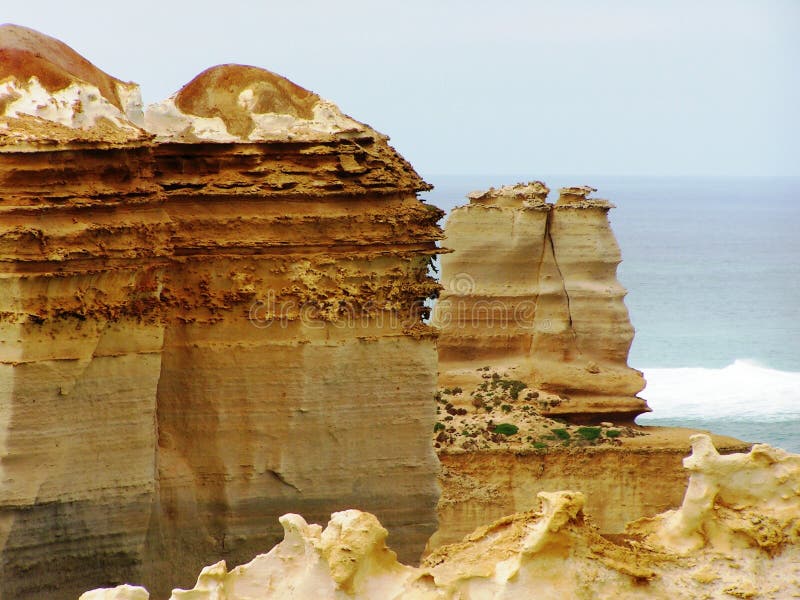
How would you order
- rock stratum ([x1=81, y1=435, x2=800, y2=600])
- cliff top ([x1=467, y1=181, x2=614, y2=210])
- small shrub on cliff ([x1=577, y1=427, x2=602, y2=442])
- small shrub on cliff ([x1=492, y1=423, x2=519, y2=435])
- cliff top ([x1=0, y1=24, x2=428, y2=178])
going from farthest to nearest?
cliff top ([x1=467, y1=181, x2=614, y2=210]) → small shrub on cliff ([x1=577, y1=427, x2=602, y2=442]) → small shrub on cliff ([x1=492, y1=423, x2=519, y2=435]) → cliff top ([x1=0, y1=24, x2=428, y2=178]) → rock stratum ([x1=81, y1=435, x2=800, y2=600])

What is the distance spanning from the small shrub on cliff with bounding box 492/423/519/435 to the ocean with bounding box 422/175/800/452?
13784mm

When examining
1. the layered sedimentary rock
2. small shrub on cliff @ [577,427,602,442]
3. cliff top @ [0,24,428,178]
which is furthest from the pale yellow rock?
small shrub on cliff @ [577,427,602,442]

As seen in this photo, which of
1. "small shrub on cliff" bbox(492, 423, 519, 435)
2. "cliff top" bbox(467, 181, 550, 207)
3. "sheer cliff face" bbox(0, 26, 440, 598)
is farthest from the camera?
"cliff top" bbox(467, 181, 550, 207)

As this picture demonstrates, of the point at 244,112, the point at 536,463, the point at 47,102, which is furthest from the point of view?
the point at 536,463

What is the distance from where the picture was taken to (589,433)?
118 feet

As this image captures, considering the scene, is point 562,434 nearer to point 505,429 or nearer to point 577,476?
point 505,429

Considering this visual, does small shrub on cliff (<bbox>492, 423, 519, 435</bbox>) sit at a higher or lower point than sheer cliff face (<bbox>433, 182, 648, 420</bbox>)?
lower

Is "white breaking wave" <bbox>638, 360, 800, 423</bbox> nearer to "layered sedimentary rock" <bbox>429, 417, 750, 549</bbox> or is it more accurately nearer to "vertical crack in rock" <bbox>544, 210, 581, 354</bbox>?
"vertical crack in rock" <bbox>544, 210, 581, 354</bbox>

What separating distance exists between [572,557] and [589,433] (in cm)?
2290

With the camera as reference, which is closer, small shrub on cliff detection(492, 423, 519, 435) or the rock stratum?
the rock stratum

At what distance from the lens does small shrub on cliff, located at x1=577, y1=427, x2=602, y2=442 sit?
35531 millimetres

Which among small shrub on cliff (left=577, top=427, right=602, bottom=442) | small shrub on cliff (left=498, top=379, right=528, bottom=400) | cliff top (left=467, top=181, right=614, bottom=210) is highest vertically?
cliff top (left=467, top=181, right=614, bottom=210)

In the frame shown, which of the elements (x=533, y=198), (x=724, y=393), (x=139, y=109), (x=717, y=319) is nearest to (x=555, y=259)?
(x=533, y=198)

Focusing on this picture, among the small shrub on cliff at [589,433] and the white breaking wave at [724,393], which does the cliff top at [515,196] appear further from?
the white breaking wave at [724,393]
